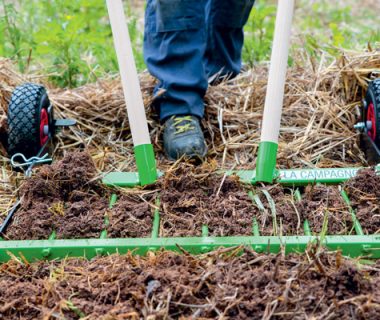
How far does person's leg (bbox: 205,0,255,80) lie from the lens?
2.88 meters

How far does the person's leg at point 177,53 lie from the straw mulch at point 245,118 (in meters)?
0.14

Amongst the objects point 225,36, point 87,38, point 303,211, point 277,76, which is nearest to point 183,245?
point 303,211

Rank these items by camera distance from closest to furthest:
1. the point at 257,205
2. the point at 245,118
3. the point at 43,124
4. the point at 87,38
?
the point at 257,205
the point at 43,124
the point at 245,118
the point at 87,38

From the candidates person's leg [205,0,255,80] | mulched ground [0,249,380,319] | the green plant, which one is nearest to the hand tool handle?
mulched ground [0,249,380,319]

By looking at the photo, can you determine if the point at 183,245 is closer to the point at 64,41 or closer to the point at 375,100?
the point at 375,100

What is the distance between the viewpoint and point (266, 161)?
2143 millimetres

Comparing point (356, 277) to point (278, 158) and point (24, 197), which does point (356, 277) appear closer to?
point (278, 158)

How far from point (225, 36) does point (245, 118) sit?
0.49 m

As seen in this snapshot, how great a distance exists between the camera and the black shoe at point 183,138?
2408 millimetres

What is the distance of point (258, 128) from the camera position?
2.73 meters

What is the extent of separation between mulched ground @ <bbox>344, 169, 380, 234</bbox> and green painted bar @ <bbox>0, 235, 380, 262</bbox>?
12 centimetres

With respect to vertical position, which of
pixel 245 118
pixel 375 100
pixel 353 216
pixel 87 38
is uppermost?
pixel 87 38

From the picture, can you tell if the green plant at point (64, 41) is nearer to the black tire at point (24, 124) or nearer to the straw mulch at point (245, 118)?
the straw mulch at point (245, 118)

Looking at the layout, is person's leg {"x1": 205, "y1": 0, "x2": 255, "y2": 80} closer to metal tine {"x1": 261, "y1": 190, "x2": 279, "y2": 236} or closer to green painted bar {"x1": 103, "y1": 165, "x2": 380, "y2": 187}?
green painted bar {"x1": 103, "y1": 165, "x2": 380, "y2": 187}
